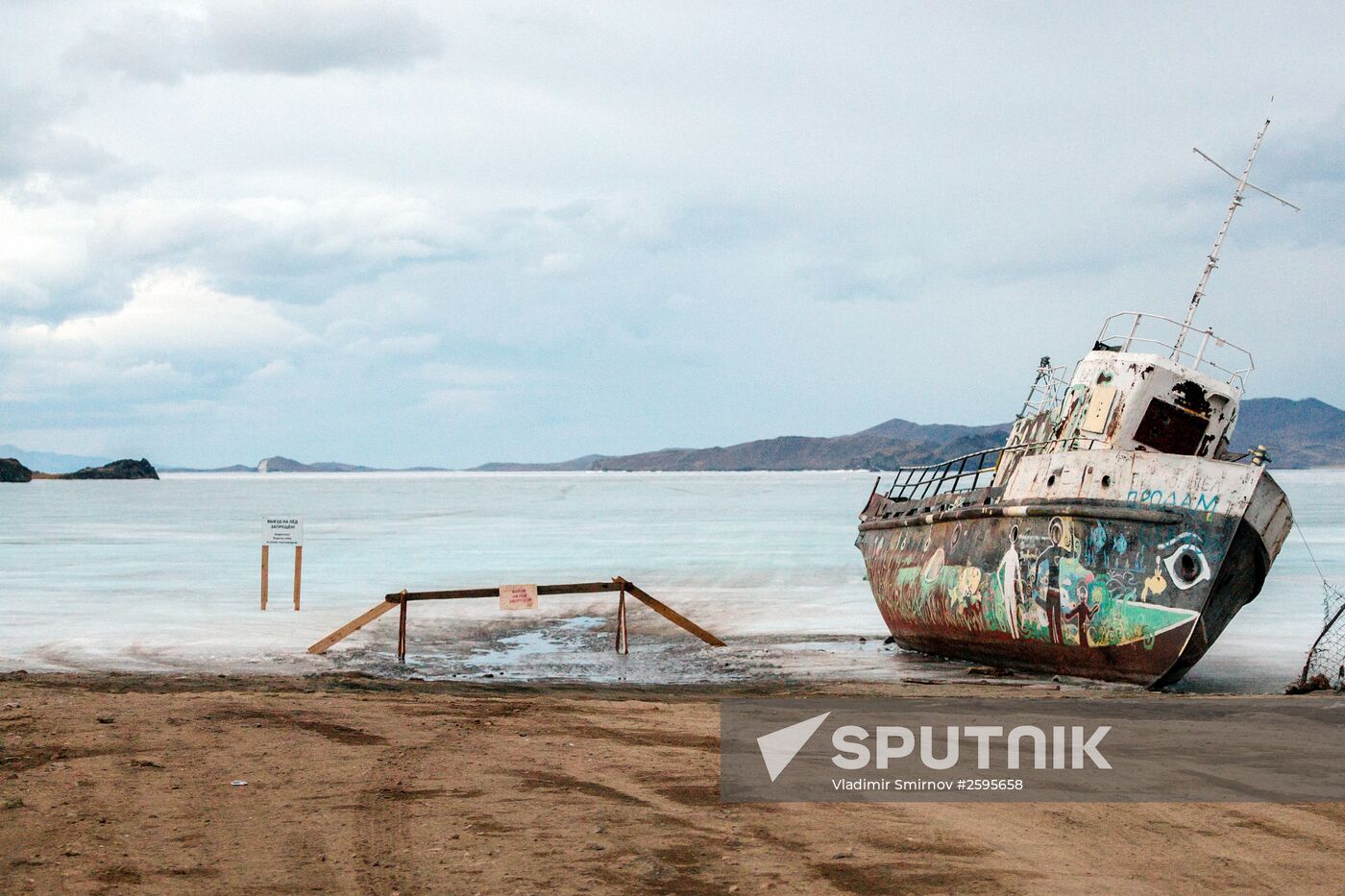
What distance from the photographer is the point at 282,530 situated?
19797 millimetres

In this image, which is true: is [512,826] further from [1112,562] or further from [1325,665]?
[1325,665]

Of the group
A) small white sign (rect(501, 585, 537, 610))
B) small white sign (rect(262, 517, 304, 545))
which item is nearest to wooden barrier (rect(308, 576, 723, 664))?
small white sign (rect(501, 585, 537, 610))

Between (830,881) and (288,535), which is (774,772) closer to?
(830,881)

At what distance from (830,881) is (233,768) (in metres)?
4.21

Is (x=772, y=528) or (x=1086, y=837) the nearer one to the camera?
(x=1086, y=837)

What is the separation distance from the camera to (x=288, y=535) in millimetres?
19766

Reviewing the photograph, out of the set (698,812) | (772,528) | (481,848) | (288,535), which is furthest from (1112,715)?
(772,528)

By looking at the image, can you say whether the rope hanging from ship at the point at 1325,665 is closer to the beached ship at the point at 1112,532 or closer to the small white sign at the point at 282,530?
the beached ship at the point at 1112,532

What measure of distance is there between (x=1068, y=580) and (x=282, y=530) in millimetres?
12663

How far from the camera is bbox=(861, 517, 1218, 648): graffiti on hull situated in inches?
495

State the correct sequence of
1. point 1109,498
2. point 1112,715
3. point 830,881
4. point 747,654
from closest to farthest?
point 830,881 < point 1112,715 < point 1109,498 < point 747,654

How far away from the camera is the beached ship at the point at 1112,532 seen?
1249cm

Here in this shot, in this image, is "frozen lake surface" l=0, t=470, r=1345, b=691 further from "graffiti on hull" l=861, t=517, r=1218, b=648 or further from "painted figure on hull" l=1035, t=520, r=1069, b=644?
"painted figure on hull" l=1035, t=520, r=1069, b=644

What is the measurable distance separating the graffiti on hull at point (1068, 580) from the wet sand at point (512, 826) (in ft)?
18.8
